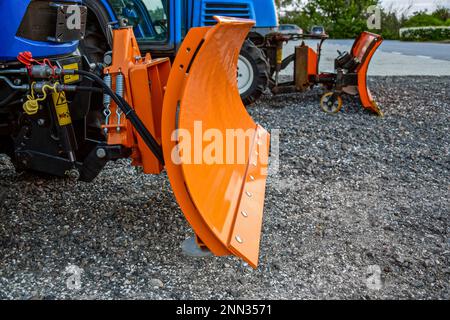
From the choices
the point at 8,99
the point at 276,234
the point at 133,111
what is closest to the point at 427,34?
the point at 276,234

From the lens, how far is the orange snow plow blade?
2207 mm

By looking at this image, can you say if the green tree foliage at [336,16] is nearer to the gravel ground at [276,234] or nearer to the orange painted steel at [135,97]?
the gravel ground at [276,234]

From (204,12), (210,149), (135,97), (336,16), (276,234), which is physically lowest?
(276,234)

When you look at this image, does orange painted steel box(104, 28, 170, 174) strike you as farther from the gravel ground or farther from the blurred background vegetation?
the blurred background vegetation

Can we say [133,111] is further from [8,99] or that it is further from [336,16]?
[336,16]

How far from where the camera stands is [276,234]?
2939mm

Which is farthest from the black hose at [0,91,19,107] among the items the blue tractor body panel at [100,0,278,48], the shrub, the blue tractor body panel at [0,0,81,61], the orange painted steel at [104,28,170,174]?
the shrub

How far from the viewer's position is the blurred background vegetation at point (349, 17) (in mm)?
26750

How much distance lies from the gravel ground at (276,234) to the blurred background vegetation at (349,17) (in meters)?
22.2

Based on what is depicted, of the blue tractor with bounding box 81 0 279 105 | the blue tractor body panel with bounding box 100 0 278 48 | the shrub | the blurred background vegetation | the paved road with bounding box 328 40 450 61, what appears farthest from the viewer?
the blurred background vegetation

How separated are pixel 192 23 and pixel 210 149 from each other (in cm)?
388

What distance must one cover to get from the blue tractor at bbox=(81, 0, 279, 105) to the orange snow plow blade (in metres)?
2.73

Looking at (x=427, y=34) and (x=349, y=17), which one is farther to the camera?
(x=349, y=17)

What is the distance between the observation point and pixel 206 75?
249 centimetres
